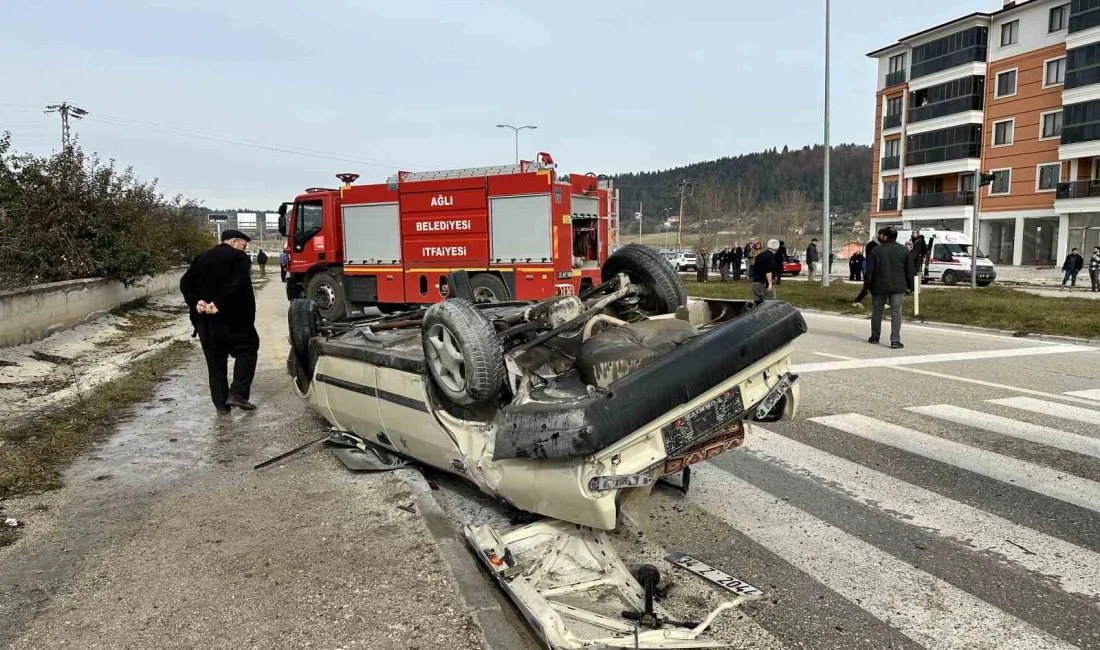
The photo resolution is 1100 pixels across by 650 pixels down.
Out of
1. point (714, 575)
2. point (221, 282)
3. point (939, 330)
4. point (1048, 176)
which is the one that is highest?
point (1048, 176)

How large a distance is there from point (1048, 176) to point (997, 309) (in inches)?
1295

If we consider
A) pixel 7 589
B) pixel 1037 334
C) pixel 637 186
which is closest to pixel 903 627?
pixel 7 589

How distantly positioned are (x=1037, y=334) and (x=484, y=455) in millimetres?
11417

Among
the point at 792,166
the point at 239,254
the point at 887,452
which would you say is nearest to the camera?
the point at 887,452

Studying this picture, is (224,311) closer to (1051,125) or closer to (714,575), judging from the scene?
(714,575)

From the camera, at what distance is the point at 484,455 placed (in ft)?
11.9

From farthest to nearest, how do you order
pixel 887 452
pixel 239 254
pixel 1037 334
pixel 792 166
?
pixel 792 166
pixel 1037 334
pixel 239 254
pixel 887 452

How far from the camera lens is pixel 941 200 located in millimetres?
45812

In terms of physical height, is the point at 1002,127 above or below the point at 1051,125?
above

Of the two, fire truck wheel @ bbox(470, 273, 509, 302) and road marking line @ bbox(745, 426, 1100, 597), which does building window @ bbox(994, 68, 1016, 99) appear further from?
road marking line @ bbox(745, 426, 1100, 597)

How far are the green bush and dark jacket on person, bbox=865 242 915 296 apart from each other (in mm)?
12583

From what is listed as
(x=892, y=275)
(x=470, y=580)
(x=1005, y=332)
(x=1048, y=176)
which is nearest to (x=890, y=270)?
(x=892, y=275)

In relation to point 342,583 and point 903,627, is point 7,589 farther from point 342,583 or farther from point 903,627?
point 903,627

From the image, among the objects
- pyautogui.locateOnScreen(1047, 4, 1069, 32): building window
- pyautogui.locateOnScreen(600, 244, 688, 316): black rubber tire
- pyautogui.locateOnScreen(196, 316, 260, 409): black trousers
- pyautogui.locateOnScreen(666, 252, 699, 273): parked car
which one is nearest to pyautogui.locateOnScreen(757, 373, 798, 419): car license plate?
pyautogui.locateOnScreen(600, 244, 688, 316): black rubber tire
